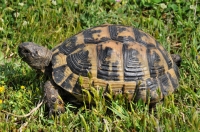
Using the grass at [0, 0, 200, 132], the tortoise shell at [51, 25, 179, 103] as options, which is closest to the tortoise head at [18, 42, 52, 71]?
the tortoise shell at [51, 25, 179, 103]

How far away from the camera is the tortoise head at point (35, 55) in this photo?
4461 millimetres

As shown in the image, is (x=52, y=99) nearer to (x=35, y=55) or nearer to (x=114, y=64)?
(x=35, y=55)

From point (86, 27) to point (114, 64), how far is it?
1.64 m

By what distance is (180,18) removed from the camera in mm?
5859

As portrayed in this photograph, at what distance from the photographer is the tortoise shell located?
421 centimetres

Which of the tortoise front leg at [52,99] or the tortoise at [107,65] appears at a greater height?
the tortoise at [107,65]

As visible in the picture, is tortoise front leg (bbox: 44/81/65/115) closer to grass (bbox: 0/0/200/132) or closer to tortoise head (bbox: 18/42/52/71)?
grass (bbox: 0/0/200/132)

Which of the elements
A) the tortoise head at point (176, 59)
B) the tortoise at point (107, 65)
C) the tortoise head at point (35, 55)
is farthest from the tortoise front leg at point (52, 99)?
the tortoise head at point (176, 59)

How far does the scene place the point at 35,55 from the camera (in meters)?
4.49

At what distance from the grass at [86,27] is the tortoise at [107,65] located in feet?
0.51

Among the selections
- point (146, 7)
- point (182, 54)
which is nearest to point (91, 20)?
point (146, 7)

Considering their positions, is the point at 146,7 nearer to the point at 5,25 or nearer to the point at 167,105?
the point at 5,25

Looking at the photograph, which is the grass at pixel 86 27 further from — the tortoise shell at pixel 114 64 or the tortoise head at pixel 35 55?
the tortoise head at pixel 35 55

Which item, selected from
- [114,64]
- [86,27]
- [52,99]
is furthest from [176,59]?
[52,99]
